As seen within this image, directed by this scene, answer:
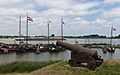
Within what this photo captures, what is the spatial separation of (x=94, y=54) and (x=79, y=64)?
1052 millimetres

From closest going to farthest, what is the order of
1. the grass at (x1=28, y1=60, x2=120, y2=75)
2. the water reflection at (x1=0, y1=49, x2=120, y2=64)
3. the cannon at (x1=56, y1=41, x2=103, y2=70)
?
the grass at (x1=28, y1=60, x2=120, y2=75) < the cannon at (x1=56, y1=41, x2=103, y2=70) < the water reflection at (x1=0, y1=49, x2=120, y2=64)

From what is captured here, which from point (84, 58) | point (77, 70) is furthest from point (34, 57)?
point (77, 70)

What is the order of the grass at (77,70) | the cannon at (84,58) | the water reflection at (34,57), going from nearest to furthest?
1. the grass at (77,70)
2. the cannon at (84,58)
3. the water reflection at (34,57)

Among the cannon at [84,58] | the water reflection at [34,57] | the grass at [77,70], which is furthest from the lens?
the water reflection at [34,57]

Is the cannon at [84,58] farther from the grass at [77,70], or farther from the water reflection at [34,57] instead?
the water reflection at [34,57]

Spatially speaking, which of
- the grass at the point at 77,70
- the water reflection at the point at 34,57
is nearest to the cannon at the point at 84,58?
the grass at the point at 77,70

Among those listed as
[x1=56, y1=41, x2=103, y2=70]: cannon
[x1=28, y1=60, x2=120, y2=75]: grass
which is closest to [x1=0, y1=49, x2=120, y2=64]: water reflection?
[x1=56, y1=41, x2=103, y2=70]: cannon

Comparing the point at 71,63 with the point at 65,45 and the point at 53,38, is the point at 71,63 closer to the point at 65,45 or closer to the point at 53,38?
the point at 65,45

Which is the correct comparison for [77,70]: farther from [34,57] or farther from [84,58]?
[34,57]

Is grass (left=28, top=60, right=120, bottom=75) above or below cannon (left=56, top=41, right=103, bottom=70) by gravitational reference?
Result: below

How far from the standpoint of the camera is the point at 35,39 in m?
163

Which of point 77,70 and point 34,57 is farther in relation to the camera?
point 34,57

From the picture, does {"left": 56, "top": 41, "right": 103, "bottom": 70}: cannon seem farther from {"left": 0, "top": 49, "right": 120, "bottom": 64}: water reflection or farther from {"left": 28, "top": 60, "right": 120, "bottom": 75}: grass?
{"left": 0, "top": 49, "right": 120, "bottom": 64}: water reflection

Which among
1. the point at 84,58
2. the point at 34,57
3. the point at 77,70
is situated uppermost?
the point at 84,58
